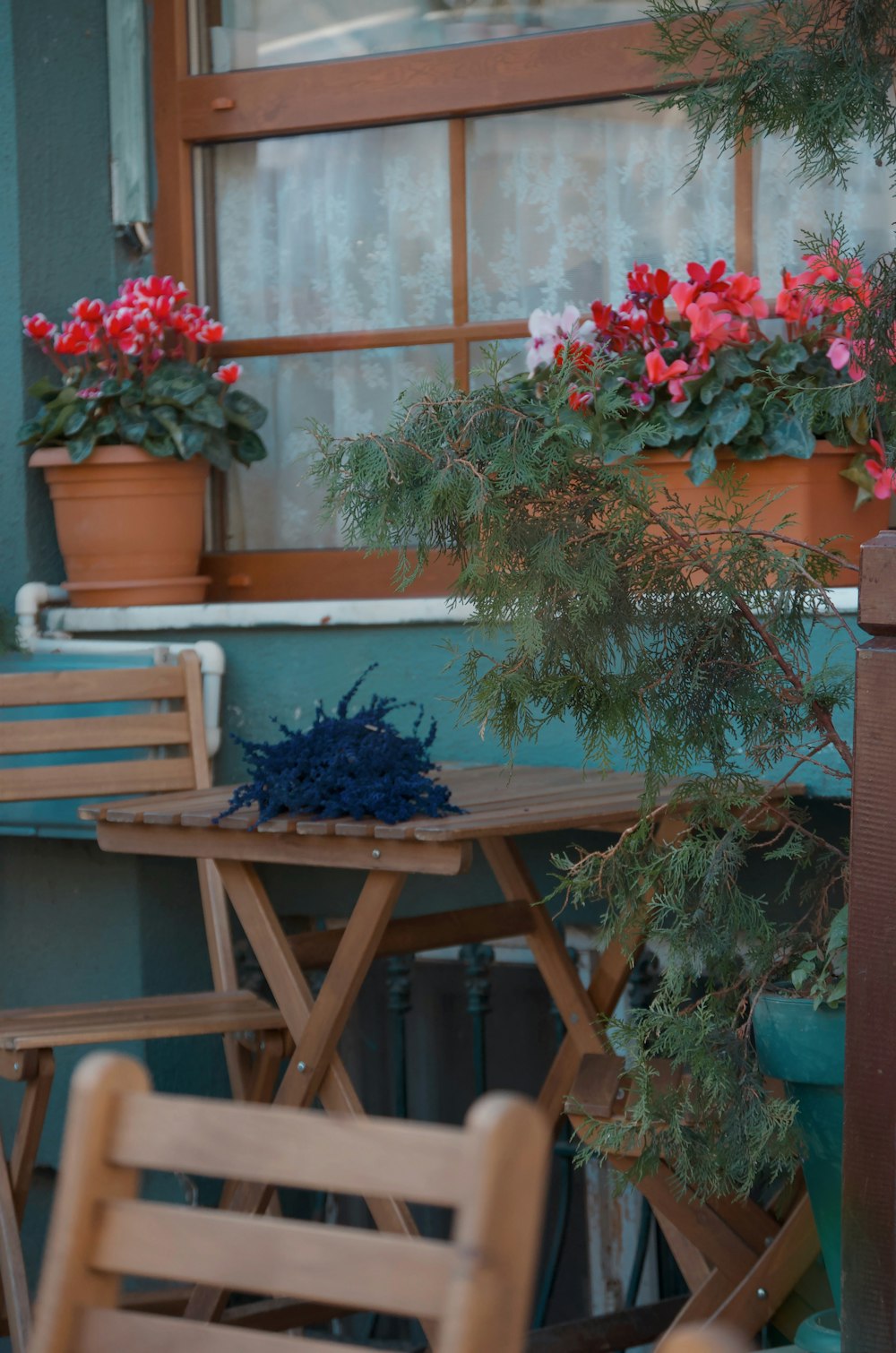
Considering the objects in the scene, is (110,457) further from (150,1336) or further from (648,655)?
(150,1336)

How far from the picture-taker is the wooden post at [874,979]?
158 centimetres

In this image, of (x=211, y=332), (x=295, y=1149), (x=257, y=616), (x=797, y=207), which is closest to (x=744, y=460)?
(x=797, y=207)

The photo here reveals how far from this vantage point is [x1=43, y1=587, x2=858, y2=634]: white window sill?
320cm

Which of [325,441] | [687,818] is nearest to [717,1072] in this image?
[687,818]

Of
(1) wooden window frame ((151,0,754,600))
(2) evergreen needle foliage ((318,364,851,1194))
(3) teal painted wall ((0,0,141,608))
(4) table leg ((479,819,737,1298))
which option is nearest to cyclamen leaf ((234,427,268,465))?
(1) wooden window frame ((151,0,754,600))

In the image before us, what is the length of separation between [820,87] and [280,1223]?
1.46 metres

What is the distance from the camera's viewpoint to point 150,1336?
3.15 ft

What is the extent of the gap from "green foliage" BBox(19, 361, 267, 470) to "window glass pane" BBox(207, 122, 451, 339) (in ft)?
1.11

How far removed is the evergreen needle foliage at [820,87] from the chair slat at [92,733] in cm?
160

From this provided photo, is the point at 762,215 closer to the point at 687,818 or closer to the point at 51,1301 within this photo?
the point at 687,818

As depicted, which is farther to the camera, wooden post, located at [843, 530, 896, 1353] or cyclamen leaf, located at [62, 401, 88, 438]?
cyclamen leaf, located at [62, 401, 88, 438]

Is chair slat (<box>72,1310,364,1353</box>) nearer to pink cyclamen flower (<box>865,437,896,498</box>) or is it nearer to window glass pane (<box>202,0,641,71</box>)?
pink cyclamen flower (<box>865,437,896,498</box>)

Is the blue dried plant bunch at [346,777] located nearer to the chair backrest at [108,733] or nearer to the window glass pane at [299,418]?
the chair backrest at [108,733]

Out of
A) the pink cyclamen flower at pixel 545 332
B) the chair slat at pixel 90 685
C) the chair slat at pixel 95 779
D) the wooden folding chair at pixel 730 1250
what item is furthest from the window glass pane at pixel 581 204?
the wooden folding chair at pixel 730 1250
